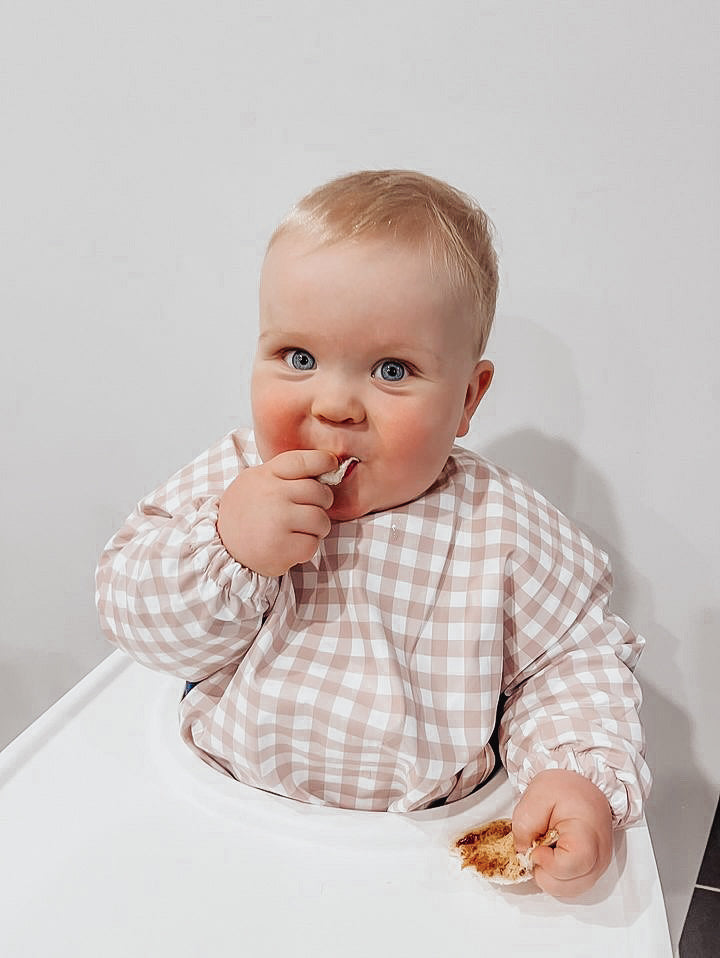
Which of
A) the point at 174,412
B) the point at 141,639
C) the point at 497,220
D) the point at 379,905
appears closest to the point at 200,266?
the point at 174,412

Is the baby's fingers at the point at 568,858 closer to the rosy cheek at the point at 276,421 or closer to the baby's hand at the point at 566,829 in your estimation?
the baby's hand at the point at 566,829

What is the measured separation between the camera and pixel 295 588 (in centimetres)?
67

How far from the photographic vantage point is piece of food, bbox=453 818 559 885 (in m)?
0.59

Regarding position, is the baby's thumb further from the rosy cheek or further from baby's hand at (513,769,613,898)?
the rosy cheek

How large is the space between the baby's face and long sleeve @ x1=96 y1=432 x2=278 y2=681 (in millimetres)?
72

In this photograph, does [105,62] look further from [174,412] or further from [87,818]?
[87,818]

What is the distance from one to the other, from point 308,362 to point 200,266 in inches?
12.6

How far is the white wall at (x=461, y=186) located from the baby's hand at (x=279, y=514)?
31 centimetres

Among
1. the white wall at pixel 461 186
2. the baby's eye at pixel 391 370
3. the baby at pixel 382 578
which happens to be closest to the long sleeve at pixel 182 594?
the baby at pixel 382 578

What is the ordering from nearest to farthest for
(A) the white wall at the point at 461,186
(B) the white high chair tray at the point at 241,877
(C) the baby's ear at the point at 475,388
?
(B) the white high chair tray at the point at 241,877 → (C) the baby's ear at the point at 475,388 → (A) the white wall at the point at 461,186

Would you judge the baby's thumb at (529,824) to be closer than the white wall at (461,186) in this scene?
Yes

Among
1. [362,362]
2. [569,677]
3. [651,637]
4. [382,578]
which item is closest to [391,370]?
[362,362]

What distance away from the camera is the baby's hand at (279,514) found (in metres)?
0.59

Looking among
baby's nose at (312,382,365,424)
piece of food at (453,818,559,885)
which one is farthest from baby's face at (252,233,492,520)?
piece of food at (453,818,559,885)
